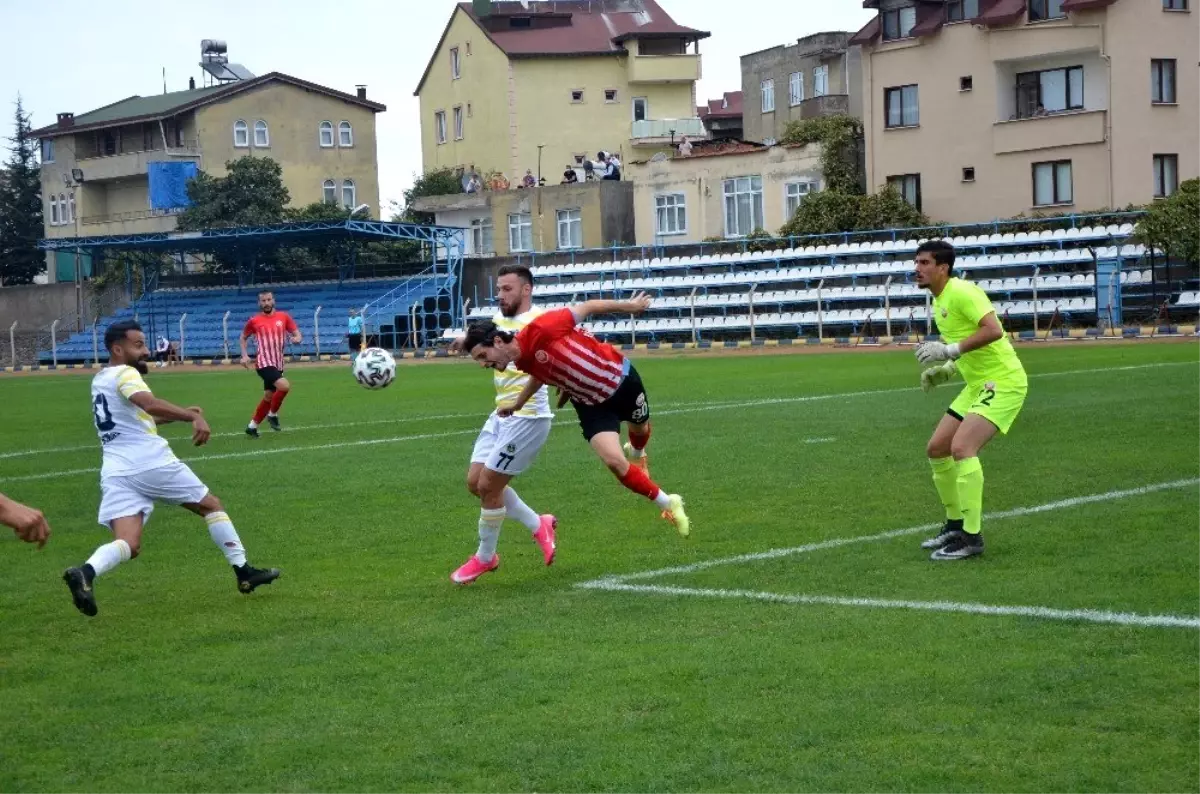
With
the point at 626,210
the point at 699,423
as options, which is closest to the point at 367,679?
the point at 699,423

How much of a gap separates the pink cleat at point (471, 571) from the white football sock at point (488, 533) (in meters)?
0.03

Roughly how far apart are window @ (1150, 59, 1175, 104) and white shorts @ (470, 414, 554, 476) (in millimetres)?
43930

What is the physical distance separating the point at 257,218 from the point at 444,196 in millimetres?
8746

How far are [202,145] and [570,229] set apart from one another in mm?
26361

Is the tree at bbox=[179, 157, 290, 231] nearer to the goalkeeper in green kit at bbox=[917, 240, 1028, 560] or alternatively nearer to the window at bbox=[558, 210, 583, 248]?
the window at bbox=[558, 210, 583, 248]

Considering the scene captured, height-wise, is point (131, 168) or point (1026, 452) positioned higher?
point (131, 168)

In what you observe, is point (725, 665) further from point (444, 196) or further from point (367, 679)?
point (444, 196)

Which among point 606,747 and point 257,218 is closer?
point 606,747

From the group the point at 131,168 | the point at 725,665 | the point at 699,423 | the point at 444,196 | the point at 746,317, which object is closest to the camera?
the point at 725,665

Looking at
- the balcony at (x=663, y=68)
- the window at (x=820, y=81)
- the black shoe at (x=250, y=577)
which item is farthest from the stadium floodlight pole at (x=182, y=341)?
the black shoe at (x=250, y=577)

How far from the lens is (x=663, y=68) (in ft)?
272

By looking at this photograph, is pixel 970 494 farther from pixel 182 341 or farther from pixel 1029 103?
pixel 182 341

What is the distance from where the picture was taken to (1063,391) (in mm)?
23203

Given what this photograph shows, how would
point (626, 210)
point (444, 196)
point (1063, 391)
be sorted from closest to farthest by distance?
point (1063, 391) < point (626, 210) < point (444, 196)
